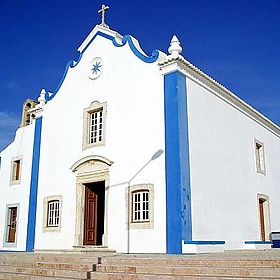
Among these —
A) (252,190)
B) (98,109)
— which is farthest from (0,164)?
(252,190)

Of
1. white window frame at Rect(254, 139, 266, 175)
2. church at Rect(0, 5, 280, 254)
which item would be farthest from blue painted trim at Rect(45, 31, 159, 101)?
white window frame at Rect(254, 139, 266, 175)

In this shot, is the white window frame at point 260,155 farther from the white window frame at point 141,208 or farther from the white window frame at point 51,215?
the white window frame at point 51,215

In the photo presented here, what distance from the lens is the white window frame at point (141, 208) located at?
35.4ft

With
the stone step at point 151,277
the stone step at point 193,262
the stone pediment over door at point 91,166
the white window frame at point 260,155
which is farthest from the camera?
the white window frame at point 260,155

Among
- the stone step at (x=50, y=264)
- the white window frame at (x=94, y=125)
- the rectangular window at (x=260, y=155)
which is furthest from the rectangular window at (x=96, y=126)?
the rectangular window at (x=260, y=155)

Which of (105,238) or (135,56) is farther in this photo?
(135,56)

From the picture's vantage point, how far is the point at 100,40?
1395 centimetres

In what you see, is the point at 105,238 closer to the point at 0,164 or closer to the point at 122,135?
the point at 122,135

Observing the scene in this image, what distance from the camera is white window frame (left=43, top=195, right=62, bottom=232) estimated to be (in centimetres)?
1338

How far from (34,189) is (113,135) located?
13.7ft

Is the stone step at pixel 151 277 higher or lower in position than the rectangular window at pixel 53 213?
lower

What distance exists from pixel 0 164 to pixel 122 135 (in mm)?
7991

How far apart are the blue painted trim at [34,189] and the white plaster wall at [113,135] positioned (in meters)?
0.23

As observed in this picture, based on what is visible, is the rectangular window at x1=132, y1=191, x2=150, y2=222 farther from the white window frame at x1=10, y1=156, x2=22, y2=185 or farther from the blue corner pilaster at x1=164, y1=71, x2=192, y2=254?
the white window frame at x1=10, y1=156, x2=22, y2=185
